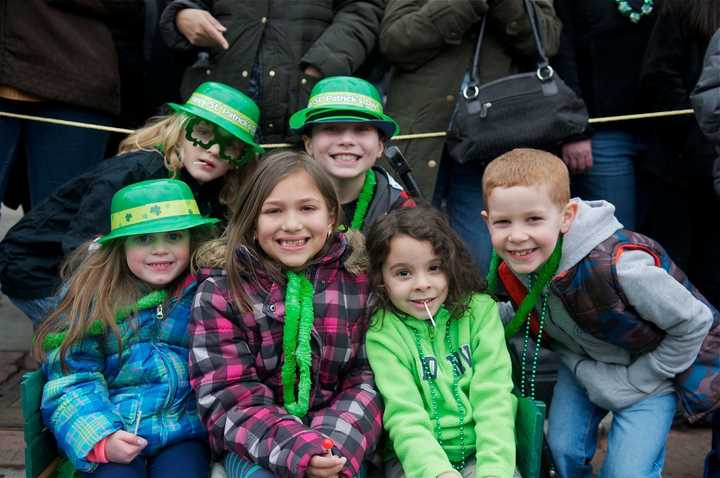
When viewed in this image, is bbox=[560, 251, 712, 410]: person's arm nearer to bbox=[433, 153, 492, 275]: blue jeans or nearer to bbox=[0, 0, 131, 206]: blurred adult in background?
bbox=[433, 153, 492, 275]: blue jeans

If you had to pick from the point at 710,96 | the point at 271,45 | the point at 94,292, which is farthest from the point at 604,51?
the point at 94,292

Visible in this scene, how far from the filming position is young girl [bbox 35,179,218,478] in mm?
2461

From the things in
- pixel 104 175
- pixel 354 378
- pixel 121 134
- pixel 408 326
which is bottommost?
pixel 354 378

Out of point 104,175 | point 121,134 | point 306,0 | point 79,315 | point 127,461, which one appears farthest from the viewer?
point 121,134

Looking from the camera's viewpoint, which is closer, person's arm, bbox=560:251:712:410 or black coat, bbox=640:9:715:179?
person's arm, bbox=560:251:712:410

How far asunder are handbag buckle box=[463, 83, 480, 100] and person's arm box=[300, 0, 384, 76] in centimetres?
46

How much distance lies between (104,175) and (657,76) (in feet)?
7.62

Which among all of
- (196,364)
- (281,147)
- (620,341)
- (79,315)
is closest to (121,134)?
(281,147)

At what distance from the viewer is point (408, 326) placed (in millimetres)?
2652

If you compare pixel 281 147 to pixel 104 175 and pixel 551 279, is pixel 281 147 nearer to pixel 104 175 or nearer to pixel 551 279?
pixel 104 175

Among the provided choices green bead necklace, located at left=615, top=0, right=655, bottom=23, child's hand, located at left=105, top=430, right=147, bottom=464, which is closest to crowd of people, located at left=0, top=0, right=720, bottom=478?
child's hand, located at left=105, top=430, right=147, bottom=464

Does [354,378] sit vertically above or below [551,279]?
below

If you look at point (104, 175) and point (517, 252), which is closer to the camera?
point (517, 252)

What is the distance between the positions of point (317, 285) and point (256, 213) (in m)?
0.30
